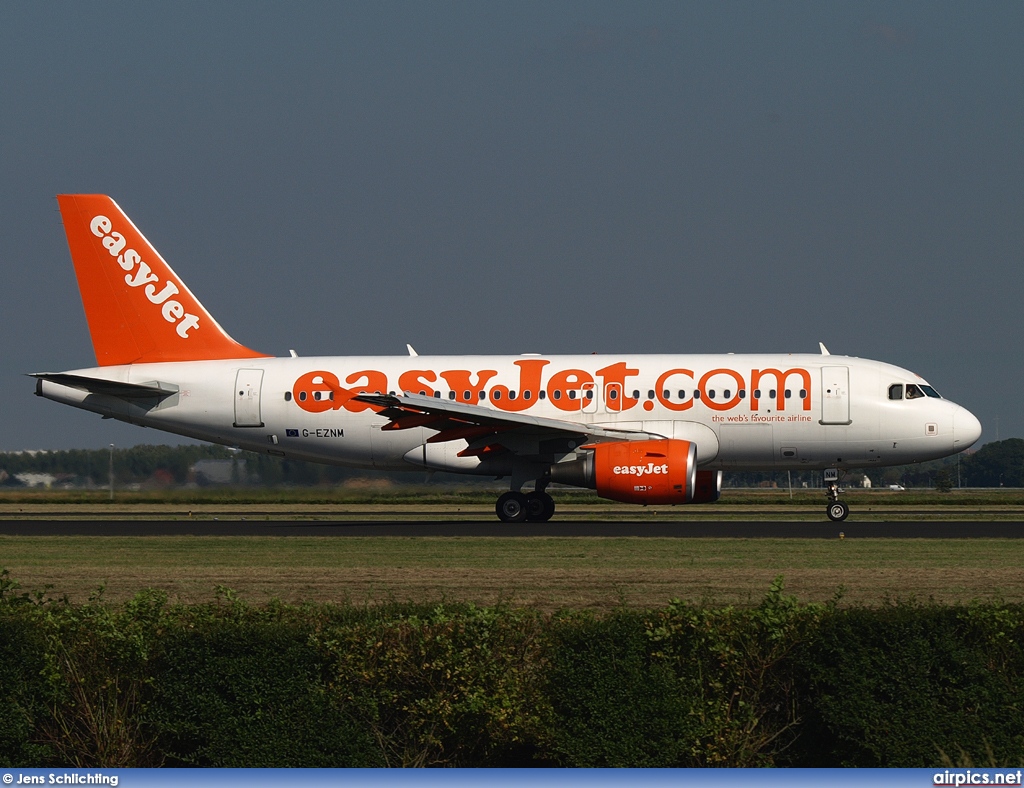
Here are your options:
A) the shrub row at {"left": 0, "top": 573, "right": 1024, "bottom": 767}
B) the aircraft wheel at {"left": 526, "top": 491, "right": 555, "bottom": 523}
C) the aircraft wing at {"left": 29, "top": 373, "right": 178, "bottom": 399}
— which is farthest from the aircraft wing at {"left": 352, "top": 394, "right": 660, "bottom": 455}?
the shrub row at {"left": 0, "top": 573, "right": 1024, "bottom": 767}

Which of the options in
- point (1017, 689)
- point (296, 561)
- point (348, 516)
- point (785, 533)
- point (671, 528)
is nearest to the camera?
point (1017, 689)

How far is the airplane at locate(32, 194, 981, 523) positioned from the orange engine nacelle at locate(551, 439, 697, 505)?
37 mm

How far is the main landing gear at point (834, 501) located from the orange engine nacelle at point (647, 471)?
4819 millimetres

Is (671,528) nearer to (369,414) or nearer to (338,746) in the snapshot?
Result: (369,414)

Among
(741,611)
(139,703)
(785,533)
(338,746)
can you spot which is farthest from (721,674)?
(785,533)

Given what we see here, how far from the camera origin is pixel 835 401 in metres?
32.9

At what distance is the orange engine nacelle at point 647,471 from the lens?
30.3 m

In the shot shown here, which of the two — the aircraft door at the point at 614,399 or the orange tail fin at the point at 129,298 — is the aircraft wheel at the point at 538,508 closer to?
the aircraft door at the point at 614,399

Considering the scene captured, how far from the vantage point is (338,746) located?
9.36m

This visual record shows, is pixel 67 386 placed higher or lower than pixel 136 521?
higher

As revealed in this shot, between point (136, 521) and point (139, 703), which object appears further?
point (136, 521)

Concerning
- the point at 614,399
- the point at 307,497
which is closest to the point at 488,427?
the point at 614,399

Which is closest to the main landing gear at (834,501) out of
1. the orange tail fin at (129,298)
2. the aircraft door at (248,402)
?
the aircraft door at (248,402)

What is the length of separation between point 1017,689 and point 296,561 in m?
14.8
